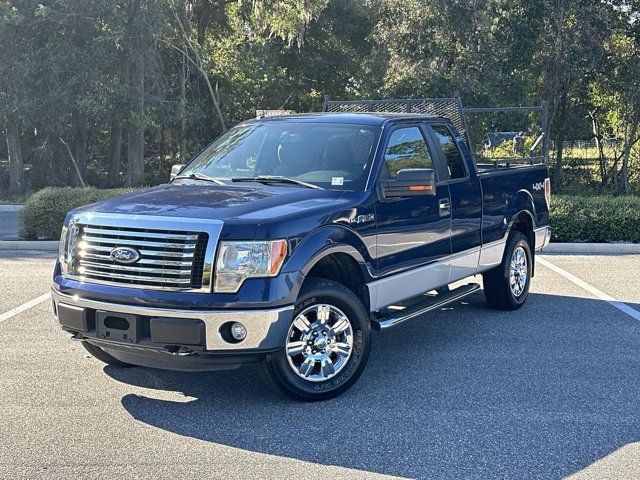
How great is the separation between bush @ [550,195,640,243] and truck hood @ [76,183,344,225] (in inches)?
340

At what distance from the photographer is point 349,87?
104 feet

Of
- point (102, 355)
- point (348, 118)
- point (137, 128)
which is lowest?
point (102, 355)

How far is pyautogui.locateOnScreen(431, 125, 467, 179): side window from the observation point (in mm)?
7441

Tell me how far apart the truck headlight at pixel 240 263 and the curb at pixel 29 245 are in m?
9.22

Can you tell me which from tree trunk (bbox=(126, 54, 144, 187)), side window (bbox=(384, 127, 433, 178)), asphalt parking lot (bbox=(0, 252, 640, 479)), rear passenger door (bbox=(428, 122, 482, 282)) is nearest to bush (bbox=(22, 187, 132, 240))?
asphalt parking lot (bbox=(0, 252, 640, 479))

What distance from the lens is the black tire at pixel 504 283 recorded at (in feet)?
27.4

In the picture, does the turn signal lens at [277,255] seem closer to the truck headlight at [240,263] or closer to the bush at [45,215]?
the truck headlight at [240,263]

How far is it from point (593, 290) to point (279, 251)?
5752 mm

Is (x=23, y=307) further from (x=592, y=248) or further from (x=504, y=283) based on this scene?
(x=592, y=248)

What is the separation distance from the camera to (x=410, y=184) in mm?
6211

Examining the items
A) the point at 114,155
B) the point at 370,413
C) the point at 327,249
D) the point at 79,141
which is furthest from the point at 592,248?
the point at 79,141

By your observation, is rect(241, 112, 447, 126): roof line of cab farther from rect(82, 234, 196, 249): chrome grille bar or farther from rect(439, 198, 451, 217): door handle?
rect(82, 234, 196, 249): chrome grille bar

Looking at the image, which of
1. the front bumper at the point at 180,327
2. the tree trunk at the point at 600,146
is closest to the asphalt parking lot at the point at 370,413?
the front bumper at the point at 180,327

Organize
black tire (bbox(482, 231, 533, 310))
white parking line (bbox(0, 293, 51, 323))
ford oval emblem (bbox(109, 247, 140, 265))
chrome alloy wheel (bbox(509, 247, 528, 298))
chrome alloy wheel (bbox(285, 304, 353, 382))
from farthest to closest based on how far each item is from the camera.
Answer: chrome alloy wheel (bbox(509, 247, 528, 298)) → black tire (bbox(482, 231, 533, 310)) → white parking line (bbox(0, 293, 51, 323)) → chrome alloy wheel (bbox(285, 304, 353, 382)) → ford oval emblem (bbox(109, 247, 140, 265))
